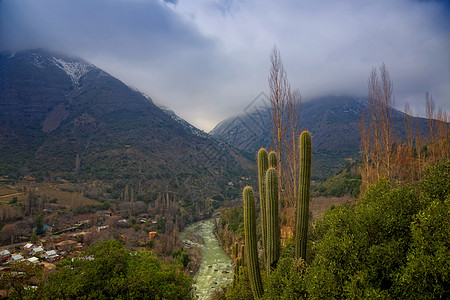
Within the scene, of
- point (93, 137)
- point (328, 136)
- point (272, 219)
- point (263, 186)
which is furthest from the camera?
point (328, 136)

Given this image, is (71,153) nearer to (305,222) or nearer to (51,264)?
(51,264)

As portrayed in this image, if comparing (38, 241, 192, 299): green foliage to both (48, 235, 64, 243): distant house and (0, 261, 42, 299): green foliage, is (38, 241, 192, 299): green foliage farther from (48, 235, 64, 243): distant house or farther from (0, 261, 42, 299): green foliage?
(48, 235, 64, 243): distant house

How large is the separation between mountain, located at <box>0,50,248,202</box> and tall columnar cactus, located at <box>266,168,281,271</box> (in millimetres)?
49176

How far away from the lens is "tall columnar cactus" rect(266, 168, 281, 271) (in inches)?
247

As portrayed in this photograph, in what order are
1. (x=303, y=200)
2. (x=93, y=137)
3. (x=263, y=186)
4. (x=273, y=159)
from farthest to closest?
(x=93, y=137) < (x=273, y=159) < (x=263, y=186) < (x=303, y=200)

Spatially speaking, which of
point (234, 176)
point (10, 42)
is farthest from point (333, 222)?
point (10, 42)

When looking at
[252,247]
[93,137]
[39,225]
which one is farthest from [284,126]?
[93,137]

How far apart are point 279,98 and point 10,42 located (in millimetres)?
153819

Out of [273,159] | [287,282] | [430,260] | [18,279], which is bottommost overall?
[18,279]

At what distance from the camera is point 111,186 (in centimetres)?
4909

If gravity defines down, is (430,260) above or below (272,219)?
above

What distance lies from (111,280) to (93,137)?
72.6 m

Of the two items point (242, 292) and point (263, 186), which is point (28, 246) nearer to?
point (242, 292)

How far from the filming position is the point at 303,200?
243 inches
